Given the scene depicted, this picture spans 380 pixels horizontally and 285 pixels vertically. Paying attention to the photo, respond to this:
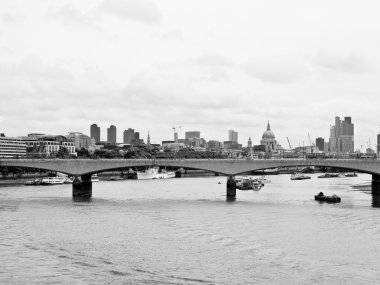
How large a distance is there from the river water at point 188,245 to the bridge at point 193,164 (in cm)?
1773

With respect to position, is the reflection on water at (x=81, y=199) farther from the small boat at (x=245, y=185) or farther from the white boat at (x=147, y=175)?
the white boat at (x=147, y=175)

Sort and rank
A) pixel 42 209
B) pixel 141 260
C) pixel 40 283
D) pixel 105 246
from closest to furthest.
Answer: pixel 40 283, pixel 141 260, pixel 105 246, pixel 42 209

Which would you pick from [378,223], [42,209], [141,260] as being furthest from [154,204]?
[141,260]

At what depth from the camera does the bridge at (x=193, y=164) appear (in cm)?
8112

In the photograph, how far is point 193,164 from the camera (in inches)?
3250

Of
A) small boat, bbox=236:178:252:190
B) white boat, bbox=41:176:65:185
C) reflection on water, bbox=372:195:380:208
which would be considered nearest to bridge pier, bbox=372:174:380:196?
reflection on water, bbox=372:195:380:208

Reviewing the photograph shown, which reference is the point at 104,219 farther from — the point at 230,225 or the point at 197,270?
the point at 197,270

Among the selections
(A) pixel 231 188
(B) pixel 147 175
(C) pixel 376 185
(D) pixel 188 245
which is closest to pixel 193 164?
(A) pixel 231 188

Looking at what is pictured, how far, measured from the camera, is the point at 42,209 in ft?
200

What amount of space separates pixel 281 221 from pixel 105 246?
17752 millimetres

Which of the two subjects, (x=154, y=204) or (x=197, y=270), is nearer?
(x=197, y=270)

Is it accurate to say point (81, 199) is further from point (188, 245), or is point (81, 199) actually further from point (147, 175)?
point (147, 175)

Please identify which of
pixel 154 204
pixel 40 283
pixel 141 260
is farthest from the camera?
pixel 154 204

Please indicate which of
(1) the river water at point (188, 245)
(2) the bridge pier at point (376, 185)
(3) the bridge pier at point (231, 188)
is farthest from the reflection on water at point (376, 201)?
(3) the bridge pier at point (231, 188)
